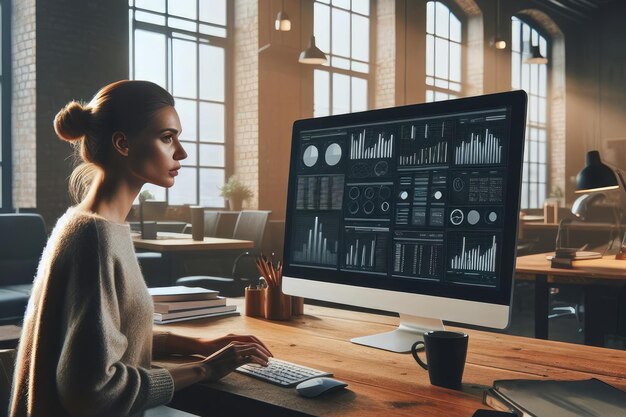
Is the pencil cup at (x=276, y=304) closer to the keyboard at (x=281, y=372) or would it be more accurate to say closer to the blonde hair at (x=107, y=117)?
the keyboard at (x=281, y=372)

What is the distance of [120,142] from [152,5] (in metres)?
7.36

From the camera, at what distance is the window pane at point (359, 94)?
1012 cm

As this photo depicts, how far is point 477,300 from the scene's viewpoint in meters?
1.39

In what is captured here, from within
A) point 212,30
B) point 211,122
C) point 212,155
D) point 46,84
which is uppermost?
point 212,30

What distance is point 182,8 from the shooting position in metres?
8.32

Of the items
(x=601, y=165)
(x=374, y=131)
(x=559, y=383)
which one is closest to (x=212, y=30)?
(x=601, y=165)

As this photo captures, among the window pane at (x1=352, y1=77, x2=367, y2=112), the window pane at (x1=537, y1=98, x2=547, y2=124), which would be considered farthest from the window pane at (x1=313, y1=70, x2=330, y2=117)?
the window pane at (x1=537, y1=98, x2=547, y2=124)

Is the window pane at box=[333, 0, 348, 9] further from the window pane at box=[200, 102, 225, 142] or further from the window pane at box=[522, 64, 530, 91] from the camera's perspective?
the window pane at box=[522, 64, 530, 91]

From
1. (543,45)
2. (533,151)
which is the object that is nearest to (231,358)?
(533,151)

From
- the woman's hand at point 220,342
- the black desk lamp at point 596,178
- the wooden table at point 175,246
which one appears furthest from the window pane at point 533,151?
the woman's hand at point 220,342

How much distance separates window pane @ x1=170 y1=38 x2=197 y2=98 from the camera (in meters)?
8.23

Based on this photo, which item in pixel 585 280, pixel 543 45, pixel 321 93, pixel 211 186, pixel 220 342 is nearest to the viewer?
pixel 220 342

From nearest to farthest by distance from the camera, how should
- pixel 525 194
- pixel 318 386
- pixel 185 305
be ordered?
1. pixel 318 386
2. pixel 185 305
3. pixel 525 194

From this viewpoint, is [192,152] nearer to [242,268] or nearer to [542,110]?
[242,268]
